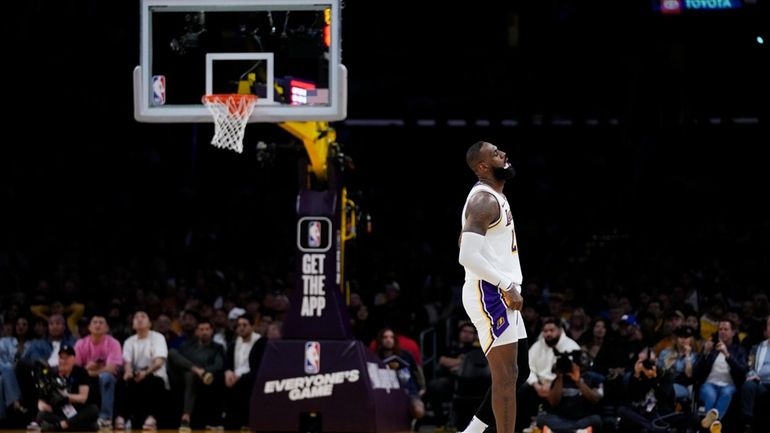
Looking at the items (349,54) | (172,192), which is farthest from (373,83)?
(172,192)

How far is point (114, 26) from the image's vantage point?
25.7 metres

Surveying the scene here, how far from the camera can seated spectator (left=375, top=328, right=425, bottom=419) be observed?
49.8 feet

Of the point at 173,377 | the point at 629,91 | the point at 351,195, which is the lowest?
the point at 173,377

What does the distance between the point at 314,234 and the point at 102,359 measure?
3435 millimetres

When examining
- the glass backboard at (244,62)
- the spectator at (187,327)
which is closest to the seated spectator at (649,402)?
the glass backboard at (244,62)

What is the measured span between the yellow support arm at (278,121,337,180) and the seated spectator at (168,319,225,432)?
271cm

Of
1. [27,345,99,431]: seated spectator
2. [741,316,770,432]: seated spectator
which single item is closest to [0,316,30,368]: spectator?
[27,345,99,431]: seated spectator

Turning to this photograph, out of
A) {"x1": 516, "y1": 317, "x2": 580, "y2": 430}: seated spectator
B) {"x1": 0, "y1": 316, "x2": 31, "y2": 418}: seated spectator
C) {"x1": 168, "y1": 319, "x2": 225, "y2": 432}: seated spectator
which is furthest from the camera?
{"x1": 168, "y1": 319, "x2": 225, "y2": 432}: seated spectator

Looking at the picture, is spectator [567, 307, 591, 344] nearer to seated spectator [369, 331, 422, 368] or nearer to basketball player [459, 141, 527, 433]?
seated spectator [369, 331, 422, 368]

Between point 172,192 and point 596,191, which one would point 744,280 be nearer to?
point 596,191

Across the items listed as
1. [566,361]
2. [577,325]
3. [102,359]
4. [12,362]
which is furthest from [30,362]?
[577,325]

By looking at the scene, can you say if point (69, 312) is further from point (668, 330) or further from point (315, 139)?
point (668, 330)

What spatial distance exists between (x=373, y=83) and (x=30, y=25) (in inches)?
274

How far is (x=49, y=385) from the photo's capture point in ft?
48.6
